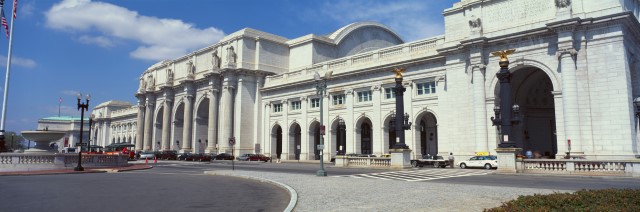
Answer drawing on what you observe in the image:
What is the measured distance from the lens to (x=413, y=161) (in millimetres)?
40094

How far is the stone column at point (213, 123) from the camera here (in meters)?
66.4

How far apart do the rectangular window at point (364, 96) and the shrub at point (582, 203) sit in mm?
42178

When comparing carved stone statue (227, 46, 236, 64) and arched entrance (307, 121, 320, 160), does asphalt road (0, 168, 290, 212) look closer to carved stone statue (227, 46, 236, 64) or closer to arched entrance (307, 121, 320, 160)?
arched entrance (307, 121, 320, 160)

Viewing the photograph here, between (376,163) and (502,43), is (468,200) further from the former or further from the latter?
(502,43)

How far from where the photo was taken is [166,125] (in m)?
81.3

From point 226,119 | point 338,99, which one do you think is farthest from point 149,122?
point 338,99

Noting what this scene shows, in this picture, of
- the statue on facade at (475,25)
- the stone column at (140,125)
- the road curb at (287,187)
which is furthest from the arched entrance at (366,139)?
the stone column at (140,125)

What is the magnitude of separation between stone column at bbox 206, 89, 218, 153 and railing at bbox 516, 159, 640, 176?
156ft

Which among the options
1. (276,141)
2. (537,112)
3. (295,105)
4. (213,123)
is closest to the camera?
(537,112)

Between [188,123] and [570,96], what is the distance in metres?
58.0

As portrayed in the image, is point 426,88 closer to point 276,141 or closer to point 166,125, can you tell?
point 276,141

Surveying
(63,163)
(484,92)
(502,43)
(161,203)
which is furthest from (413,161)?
(161,203)

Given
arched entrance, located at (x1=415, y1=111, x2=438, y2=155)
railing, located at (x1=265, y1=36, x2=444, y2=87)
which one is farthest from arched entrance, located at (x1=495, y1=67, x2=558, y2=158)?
arched entrance, located at (x1=415, y1=111, x2=438, y2=155)

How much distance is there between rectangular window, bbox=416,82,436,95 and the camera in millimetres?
44938
